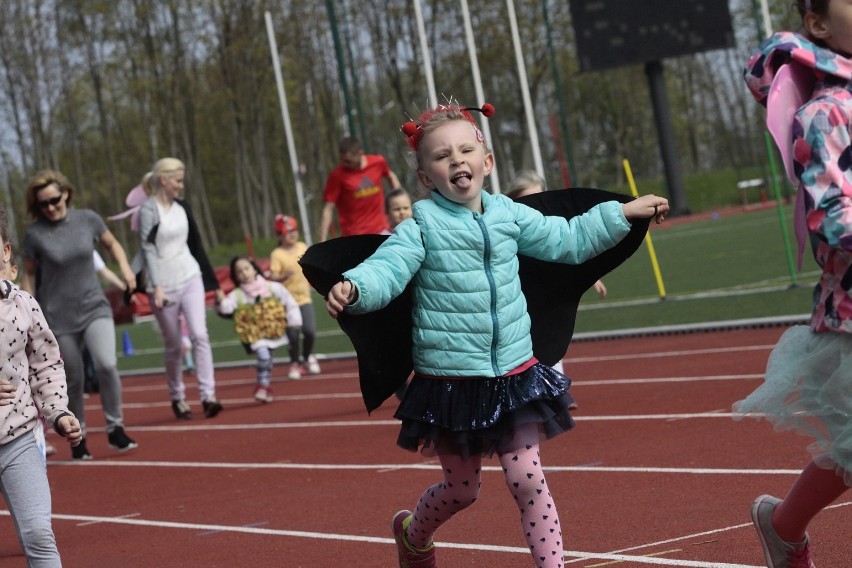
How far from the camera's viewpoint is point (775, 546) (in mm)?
4703

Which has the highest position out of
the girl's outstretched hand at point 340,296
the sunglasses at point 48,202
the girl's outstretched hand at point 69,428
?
the sunglasses at point 48,202

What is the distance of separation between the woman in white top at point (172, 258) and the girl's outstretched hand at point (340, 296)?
8.38 metres

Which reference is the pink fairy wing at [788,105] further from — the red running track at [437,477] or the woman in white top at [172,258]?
the woman in white top at [172,258]

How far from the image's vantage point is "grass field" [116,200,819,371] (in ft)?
55.7

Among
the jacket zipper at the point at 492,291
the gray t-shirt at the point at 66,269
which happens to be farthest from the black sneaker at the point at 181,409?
the jacket zipper at the point at 492,291

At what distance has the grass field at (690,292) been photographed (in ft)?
55.7

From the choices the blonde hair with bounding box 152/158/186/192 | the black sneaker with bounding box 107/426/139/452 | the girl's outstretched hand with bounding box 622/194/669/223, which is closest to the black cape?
the girl's outstretched hand with bounding box 622/194/669/223

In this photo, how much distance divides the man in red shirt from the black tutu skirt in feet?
29.8

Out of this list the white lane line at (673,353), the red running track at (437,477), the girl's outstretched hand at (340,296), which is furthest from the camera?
the white lane line at (673,353)

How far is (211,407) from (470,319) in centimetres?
950

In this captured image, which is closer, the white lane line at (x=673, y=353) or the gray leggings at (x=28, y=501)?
the gray leggings at (x=28, y=501)

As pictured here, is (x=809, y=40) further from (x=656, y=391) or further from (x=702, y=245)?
(x=702, y=245)

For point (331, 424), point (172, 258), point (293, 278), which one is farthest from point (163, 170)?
point (293, 278)

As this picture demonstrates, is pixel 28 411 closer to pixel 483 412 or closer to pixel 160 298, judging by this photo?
pixel 483 412
